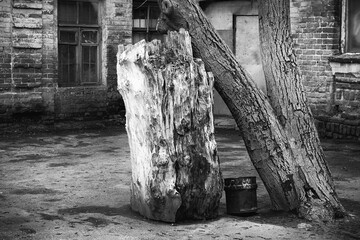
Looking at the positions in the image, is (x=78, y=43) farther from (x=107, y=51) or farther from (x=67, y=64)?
(x=107, y=51)

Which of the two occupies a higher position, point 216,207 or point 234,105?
point 234,105

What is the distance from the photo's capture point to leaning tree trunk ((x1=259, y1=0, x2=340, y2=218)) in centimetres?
625

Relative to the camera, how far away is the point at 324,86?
12336 millimetres

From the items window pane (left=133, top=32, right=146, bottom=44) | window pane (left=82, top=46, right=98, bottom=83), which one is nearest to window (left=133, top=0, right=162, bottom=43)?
window pane (left=133, top=32, right=146, bottom=44)

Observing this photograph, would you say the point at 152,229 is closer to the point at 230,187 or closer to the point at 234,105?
the point at 230,187

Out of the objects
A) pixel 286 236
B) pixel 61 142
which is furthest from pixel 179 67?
pixel 61 142

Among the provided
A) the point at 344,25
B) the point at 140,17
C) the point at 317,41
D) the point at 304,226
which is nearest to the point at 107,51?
the point at 140,17

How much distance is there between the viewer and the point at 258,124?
6.34 meters

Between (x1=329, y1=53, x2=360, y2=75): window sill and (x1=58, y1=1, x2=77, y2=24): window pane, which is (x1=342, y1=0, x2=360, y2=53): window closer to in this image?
(x1=329, y1=53, x2=360, y2=75): window sill

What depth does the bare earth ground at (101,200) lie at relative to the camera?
18.8ft

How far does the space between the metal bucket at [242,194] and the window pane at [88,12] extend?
8.22 meters

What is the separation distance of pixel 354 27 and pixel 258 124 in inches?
247

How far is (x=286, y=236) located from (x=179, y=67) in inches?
69.8

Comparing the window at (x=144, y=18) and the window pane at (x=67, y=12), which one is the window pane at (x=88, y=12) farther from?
the window at (x=144, y=18)
